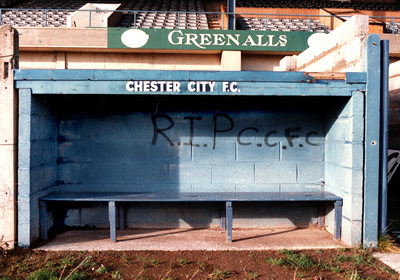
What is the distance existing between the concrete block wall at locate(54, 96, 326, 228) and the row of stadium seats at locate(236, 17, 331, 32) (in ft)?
33.6

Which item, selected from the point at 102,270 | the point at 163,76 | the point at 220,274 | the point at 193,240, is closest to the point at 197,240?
the point at 193,240

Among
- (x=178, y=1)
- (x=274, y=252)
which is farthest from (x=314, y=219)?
(x=178, y=1)

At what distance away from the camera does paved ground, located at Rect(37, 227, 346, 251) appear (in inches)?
202

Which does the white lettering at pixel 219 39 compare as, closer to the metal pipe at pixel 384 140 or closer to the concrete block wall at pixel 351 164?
the concrete block wall at pixel 351 164

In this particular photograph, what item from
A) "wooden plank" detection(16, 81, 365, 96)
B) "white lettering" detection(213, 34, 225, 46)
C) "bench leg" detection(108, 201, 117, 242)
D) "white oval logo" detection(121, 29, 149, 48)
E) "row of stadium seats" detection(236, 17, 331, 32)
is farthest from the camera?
"row of stadium seats" detection(236, 17, 331, 32)

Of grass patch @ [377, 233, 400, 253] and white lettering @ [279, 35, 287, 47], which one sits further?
white lettering @ [279, 35, 287, 47]

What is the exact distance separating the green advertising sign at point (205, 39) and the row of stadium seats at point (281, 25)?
10.8 ft

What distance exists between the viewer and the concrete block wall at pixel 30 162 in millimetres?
4934

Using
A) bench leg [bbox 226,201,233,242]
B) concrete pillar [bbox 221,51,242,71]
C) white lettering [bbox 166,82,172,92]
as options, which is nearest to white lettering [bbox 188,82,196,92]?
white lettering [bbox 166,82,172,92]

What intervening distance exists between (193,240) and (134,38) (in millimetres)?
8626

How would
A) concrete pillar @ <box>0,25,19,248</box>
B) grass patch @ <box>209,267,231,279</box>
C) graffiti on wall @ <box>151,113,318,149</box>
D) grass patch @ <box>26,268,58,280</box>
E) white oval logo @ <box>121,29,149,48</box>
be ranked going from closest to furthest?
grass patch @ <box>26,268,58,280</box> < grass patch @ <box>209,267,231,279</box> < concrete pillar @ <box>0,25,19,248</box> < graffiti on wall @ <box>151,113,318,149</box> < white oval logo @ <box>121,29,149,48</box>

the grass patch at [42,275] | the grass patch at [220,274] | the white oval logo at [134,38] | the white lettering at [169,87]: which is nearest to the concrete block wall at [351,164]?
the grass patch at [220,274]

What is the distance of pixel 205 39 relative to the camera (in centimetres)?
1177

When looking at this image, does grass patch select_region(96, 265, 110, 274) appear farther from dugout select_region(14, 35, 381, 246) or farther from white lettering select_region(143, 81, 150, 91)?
white lettering select_region(143, 81, 150, 91)
